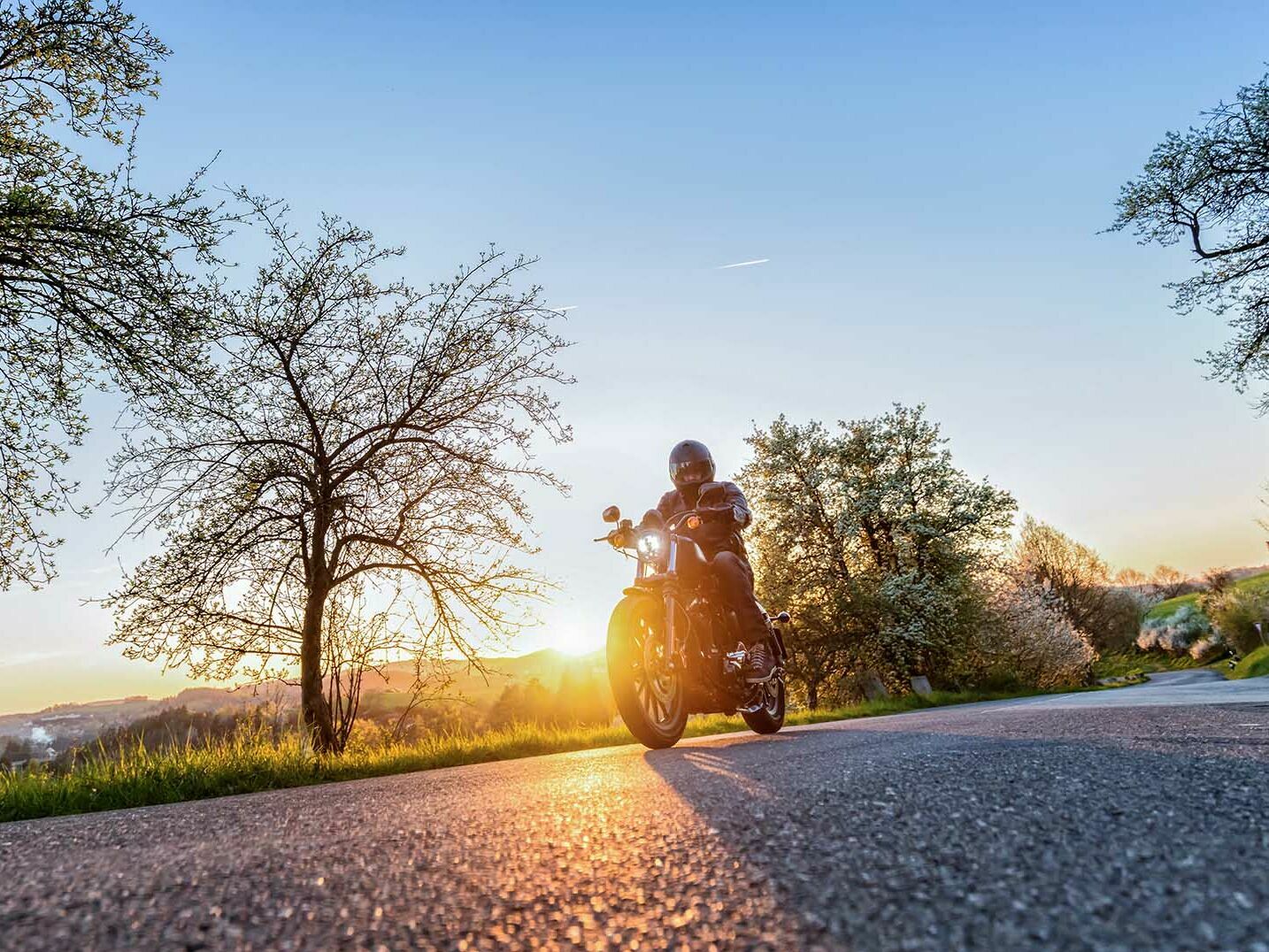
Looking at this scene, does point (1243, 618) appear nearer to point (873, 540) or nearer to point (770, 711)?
point (873, 540)

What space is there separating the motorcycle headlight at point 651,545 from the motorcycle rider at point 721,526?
0.21 m

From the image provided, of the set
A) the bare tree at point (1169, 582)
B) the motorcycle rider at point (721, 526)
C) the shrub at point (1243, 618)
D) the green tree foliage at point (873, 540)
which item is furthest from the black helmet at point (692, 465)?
the bare tree at point (1169, 582)

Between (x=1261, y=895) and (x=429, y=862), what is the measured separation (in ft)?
5.82

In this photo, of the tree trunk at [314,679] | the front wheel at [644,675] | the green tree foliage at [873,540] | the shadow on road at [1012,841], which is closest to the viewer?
the shadow on road at [1012,841]

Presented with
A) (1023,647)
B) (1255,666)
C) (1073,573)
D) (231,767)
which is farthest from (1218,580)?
(231,767)

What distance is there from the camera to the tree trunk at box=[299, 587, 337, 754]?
9.77 m

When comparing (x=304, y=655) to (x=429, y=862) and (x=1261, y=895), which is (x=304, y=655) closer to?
(x=429, y=862)

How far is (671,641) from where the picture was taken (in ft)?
17.5

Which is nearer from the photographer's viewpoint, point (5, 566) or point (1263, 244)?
point (5, 566)

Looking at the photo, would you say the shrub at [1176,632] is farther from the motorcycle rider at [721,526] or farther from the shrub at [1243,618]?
the motorcycle rider at [721,526]

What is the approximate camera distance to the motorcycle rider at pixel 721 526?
5844 mm

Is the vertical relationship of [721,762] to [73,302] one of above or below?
below

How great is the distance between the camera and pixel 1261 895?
1.25 metres

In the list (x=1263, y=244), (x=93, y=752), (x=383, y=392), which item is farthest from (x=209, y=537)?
(x=1263, y=244)
